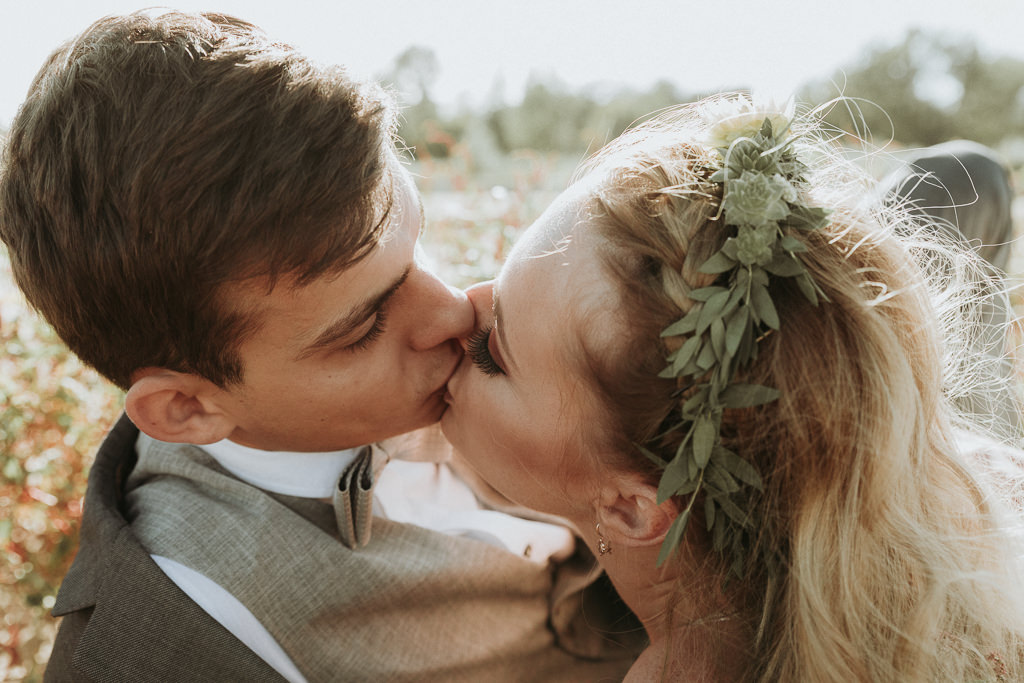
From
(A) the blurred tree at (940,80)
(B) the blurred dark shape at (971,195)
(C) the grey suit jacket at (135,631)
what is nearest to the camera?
(C) the grey suit jacket at (135,631)

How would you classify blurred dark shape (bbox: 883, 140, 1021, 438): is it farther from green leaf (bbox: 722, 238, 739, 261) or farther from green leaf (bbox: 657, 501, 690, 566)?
green leaf (bbox: 657, 501, 690, 566)

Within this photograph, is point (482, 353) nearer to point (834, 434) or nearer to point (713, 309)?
point (713, 309)

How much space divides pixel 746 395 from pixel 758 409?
2.9 inches

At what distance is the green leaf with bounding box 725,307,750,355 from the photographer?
155cm

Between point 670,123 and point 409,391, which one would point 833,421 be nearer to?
point 670,123

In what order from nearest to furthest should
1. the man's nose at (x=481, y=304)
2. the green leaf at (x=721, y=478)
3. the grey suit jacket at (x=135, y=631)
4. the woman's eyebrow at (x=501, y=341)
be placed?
the green leaf at (x=721, y=478) → the grey suit jacket at (x=135, y=631) → the woman's eyebrow at (x=501, y=341) → the man's nose at (x=481, y=304)

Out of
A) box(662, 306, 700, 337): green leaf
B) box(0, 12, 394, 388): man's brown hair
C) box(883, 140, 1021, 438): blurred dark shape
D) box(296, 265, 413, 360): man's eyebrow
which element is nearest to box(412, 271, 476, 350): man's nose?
box(296, 265, 413, 360): man's eyebrow

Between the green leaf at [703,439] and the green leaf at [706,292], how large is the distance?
0.81ft

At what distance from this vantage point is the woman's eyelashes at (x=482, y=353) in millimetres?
2049

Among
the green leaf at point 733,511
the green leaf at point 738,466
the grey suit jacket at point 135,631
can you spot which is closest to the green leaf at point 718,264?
the green leaf at point 738,466

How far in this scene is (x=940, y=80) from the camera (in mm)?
24562

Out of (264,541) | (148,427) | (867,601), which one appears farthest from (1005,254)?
(148,427)

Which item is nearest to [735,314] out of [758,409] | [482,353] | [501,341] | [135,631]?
[758,409]

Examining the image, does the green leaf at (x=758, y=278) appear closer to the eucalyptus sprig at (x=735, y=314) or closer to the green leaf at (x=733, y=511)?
the eucalyptus sprig at (x=735, y=314)
